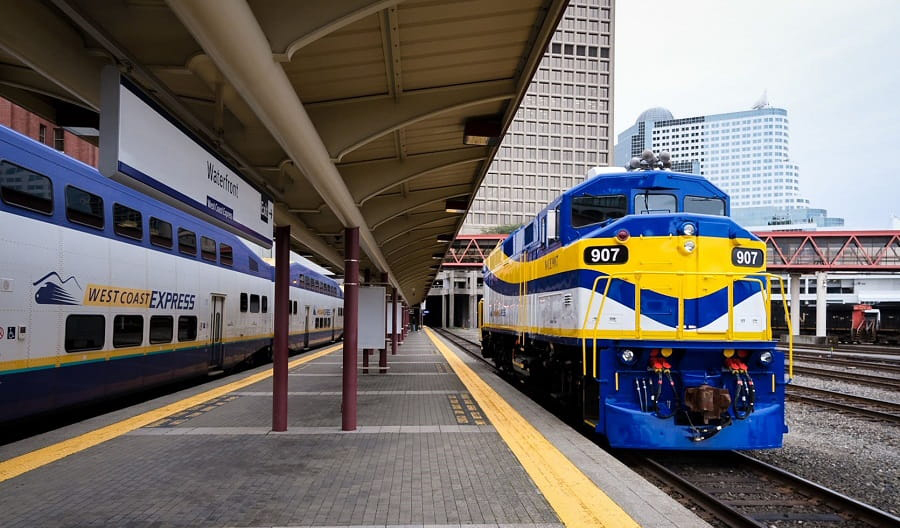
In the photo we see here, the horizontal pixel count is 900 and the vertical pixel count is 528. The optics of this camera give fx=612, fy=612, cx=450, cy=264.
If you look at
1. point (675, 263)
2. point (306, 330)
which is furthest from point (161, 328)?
point (306, 330)

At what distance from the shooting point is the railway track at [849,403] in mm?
11134

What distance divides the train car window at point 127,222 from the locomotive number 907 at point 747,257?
9005mm

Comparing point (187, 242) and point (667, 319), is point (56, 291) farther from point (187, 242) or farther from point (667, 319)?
point (667, 319)

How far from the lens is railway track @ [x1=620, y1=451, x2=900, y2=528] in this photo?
5.48 m

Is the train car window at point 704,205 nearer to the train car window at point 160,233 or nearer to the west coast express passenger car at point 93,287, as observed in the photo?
the west coast express passenger car at point 93,287

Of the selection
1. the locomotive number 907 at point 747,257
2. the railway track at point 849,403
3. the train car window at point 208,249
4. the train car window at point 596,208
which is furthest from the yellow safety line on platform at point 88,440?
the railway track at point 849,403

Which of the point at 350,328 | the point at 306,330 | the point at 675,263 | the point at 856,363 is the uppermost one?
the point at 675,263

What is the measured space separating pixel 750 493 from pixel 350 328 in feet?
16.8

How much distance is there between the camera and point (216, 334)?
13.9m

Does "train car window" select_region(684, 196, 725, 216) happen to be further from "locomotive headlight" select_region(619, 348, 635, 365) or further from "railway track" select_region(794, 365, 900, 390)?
"railway track" select_region(794, 365, 900, 390)

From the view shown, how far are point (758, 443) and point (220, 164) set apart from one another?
6586 mm

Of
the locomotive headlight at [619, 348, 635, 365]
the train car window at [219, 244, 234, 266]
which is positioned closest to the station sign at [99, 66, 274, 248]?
the locomotive headlight at [619, 348, 635, 365]

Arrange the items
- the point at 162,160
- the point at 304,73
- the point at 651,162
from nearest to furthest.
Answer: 1. the point at 162,160
2. the point at 304,73
3. the point at 651,162

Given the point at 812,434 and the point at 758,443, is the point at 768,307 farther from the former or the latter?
the point at 812,434
